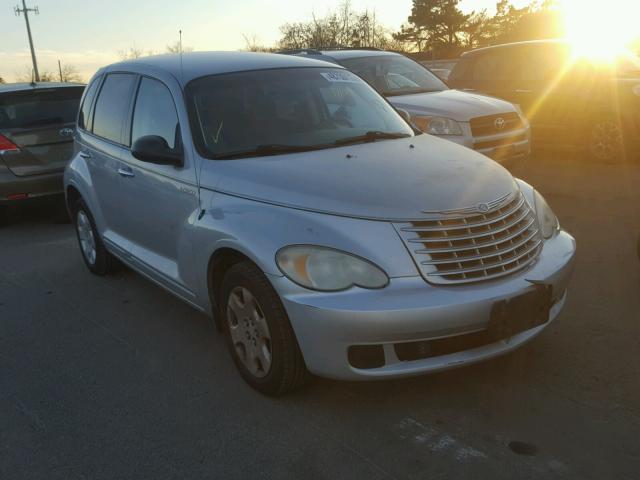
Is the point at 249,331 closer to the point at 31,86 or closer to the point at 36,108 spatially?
the point at 36,108

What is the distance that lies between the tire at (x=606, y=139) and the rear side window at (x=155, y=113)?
6.43 m

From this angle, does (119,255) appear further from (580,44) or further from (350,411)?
(580,44)

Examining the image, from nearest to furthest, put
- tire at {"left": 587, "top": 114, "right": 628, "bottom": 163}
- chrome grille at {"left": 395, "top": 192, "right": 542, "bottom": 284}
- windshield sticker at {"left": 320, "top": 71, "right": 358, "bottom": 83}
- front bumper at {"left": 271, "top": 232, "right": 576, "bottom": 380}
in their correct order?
front bumper at {"left": 271, "top": 232, "right": 576, "bottom": 380}, chrome grille at {"left": 395, "top": 192, "right": 542, "bottom": 284}, windshield sticker at {"left": 320, "top": 71, "right": 358, "bottom": 83}, tire at {"left": 587, "top": 114, "right": 628, "bottom": 163}

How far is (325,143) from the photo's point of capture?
4102mm

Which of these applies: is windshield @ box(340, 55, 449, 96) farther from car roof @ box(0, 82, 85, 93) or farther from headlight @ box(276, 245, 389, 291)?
headlight @ box(276, 245, 389, 291)

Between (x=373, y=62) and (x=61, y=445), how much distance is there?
22.1 ft

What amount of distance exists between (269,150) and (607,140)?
6484 mm

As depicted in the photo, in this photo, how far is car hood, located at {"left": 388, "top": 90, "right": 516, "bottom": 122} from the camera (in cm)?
782

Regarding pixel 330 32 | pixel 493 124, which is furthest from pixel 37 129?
pixel 330 32

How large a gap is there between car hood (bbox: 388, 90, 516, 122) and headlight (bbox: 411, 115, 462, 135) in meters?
0.06

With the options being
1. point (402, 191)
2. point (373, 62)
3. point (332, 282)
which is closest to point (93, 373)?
point (332, 282)

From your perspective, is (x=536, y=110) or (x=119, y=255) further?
(x=536, y=110)

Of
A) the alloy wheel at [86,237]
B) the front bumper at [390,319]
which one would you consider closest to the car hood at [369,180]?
the front bumper at [390,319]

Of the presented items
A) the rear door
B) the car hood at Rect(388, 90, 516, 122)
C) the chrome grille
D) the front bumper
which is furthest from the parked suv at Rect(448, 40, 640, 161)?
the front bumper
